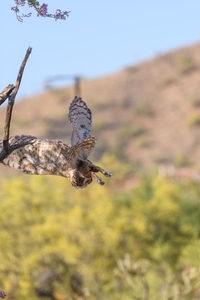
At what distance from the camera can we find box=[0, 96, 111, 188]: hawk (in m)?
7.24

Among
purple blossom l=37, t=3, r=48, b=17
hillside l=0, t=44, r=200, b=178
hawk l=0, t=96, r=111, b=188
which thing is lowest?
hawk l=0, t=96, r=111, b=188

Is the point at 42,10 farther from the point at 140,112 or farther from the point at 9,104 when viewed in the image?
the point at 140,112

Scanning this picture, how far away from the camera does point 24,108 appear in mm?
102625

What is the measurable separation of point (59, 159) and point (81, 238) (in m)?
26.6

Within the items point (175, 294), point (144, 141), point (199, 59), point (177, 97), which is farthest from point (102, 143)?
point (175, 294)

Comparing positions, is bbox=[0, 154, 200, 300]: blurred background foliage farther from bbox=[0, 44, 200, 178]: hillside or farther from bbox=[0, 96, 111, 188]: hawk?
bbox=[0, 44, 200, 178]: hillside

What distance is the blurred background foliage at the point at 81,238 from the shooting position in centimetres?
3291

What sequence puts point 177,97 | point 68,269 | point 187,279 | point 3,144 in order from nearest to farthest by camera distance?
1. point 3,144
2. point 187,279
3. point 68,269
4. point 177,97

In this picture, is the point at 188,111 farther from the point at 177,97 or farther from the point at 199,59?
the point at 199,59

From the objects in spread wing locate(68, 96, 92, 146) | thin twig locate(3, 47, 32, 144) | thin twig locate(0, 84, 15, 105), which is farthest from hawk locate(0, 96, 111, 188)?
thin twig locate(0, 84, 15, 105)

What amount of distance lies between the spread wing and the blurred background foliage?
23.9 m

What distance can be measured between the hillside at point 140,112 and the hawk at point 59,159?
3058 inches

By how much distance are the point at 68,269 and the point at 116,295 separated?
11.3 feet

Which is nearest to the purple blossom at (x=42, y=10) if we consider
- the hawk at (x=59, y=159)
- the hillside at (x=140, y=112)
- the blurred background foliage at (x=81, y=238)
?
the hawk at (x=59, y=159)
